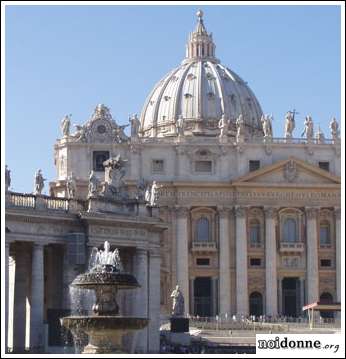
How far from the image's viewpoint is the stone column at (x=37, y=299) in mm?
49375

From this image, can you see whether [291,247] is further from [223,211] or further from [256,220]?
[223,211]

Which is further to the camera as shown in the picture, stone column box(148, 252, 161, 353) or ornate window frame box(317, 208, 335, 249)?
ornate window frame box(317, 208, 335, 249)

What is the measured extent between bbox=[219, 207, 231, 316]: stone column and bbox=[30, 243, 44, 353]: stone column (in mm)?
54534

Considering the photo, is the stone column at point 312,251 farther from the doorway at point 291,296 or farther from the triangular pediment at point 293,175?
the triangular pediment at point 293,175

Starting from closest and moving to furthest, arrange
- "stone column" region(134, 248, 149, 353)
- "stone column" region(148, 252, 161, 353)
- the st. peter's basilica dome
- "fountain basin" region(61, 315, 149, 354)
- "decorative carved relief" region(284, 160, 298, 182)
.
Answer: "fountain basin" region(61, 315, 149, 354) → "stone column" region(134, 248, 149, 353) → "stone column" region(148, 252, 161, 353) → "decorative carved relief" region(284, 160, 298, 182) → the st. peter's basilica dome

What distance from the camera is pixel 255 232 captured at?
4178 inches

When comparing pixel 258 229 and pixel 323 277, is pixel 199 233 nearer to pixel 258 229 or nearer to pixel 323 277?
pixel 258 229

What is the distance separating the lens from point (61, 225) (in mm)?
51312

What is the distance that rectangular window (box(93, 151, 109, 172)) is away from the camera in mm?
103688

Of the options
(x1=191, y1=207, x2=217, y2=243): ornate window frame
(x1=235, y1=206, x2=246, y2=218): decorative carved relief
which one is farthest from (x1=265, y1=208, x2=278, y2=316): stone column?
(x1=191, y1=207, x2=217, y2=243): ornate window frame

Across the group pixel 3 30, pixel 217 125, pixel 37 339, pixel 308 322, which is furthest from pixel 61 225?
pixel 217 125

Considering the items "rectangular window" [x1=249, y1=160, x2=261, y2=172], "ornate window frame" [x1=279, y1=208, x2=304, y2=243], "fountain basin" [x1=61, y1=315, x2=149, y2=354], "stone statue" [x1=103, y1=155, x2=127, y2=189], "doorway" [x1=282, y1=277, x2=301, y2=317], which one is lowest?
"fountain basin" [x1=61, y1=315, x2=149, y2=354]

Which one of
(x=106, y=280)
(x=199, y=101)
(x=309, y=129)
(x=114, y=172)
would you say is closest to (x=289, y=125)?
(x=309, y=129)

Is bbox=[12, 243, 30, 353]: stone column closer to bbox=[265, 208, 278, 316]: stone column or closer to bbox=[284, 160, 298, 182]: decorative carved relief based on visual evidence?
bbox=[265, 208, 278, 316]: stone column
